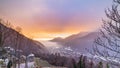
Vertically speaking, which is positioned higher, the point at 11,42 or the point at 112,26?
the point at 11,42

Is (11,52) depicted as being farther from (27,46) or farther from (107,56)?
(107,56)

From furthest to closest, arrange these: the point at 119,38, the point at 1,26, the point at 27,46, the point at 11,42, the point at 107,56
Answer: the point at 27,46
the point at 11,42
the point at 1,26
the point at 107,56
the point at 119,38

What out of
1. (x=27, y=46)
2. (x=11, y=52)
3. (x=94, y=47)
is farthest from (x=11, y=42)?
(x=94, y=47)

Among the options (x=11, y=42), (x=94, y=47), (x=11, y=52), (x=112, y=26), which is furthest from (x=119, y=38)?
(x=11, y=42)

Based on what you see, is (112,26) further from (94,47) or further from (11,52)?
(11,52)

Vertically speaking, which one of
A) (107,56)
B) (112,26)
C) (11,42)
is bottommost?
(107,56)

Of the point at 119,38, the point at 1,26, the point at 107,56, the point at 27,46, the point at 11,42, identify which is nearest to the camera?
the point at 119,38

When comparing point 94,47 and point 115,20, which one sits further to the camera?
point 94,47

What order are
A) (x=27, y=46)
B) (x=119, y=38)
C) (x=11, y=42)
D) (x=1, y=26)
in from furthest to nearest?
(x=27, y=46) < (x=11, y=42) < (x=1, y=26) < (x=119, y=38)

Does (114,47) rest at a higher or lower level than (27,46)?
lower
